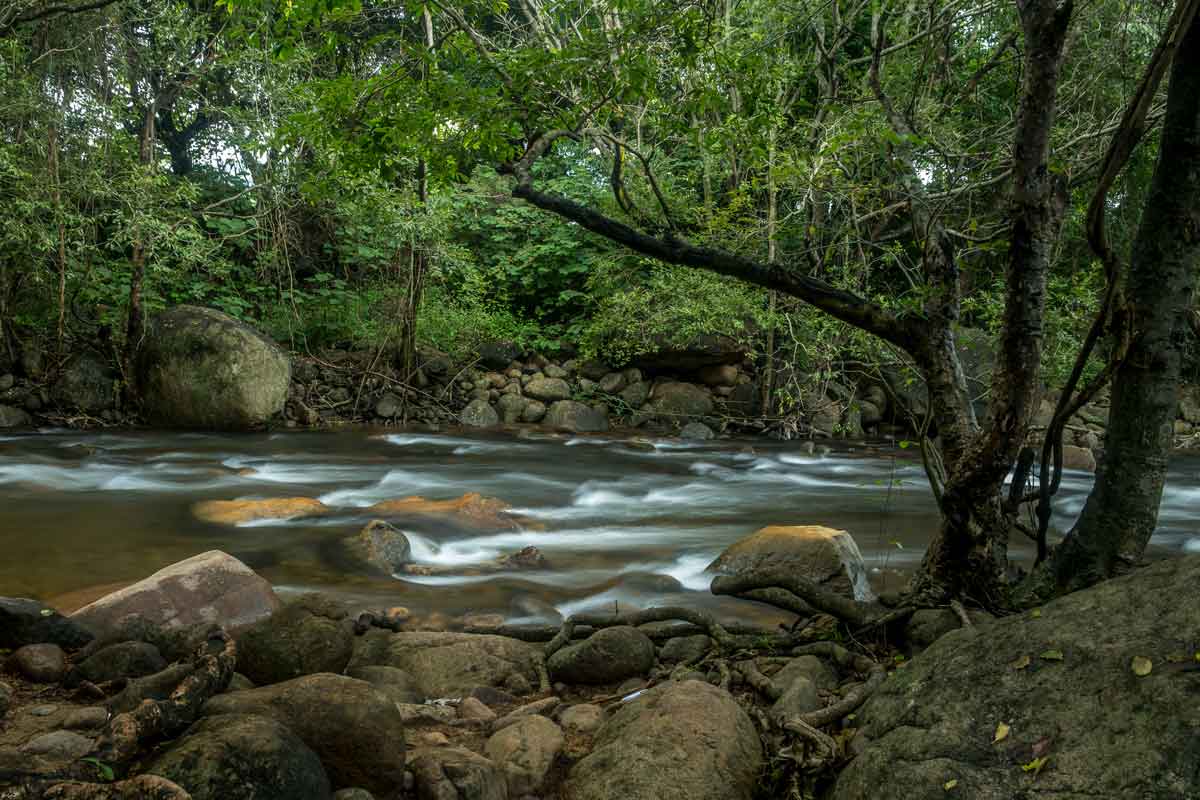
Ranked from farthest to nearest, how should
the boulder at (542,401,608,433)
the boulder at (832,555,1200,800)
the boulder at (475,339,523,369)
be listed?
the boulder at (475,339,523,369) → the boulder at (542,401,608,433) → the boulder at (832,555,1200,800)

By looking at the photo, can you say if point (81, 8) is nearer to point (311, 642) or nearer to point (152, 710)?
point (311, 642)

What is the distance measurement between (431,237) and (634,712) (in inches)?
491

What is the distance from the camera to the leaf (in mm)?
1947

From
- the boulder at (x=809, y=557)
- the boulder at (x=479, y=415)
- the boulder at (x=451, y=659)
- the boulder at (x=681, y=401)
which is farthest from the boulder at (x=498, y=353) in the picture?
the boulder at (x=451, y=659)

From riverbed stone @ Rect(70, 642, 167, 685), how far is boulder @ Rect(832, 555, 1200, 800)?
275cm

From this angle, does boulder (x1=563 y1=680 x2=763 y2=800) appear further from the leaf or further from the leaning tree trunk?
the leaning tree trunk

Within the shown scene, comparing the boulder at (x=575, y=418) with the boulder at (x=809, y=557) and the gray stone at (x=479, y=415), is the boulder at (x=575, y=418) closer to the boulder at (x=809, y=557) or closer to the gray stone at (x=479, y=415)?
the gray stone at (x=479, y=415)

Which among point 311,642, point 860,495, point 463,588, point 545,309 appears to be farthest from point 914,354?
point 545,309

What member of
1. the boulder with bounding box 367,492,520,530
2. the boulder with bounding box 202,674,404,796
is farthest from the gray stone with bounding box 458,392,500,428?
the boulder with bounding box 202,674,404,796

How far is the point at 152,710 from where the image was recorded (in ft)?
7.77

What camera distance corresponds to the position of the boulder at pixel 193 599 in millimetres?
4211

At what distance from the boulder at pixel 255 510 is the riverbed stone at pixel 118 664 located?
4335mm

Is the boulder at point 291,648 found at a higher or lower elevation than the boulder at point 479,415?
lower

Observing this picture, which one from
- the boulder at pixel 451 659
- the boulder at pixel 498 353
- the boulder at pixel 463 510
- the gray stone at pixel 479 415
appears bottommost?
the boulder at pixel 451 659
